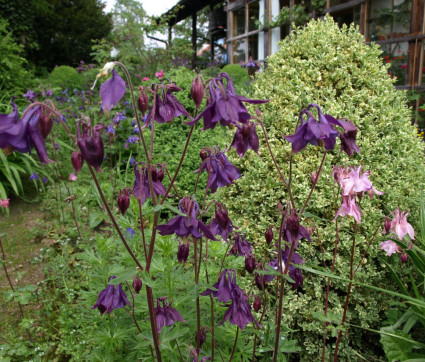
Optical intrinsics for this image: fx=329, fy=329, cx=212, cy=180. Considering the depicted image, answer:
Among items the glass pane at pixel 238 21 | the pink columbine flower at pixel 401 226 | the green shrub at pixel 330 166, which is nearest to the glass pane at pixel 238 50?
the glass pane at pixel 238 21

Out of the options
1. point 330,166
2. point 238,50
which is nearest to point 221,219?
point 330,166

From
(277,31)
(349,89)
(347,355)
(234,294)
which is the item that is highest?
(277,31)

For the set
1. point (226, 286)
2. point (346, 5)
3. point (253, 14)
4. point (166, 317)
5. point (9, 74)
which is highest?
point (253, 14)

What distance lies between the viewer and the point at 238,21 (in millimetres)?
11203

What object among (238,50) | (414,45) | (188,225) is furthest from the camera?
(238,50)

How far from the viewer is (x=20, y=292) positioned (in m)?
2.52

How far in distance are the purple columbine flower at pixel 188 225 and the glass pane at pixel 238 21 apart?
11.1 meters

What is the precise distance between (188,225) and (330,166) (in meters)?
1.41

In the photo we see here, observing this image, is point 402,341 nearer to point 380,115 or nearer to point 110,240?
point 380,115

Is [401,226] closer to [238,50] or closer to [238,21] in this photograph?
[238,50]

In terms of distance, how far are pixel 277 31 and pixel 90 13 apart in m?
15.0

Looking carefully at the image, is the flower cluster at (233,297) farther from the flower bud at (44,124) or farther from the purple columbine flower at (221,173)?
the flower bud at (44,124)

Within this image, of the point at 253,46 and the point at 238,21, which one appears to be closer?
the point at 253,46

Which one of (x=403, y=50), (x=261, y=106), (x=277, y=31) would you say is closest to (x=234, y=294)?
(x=261, y=106)
